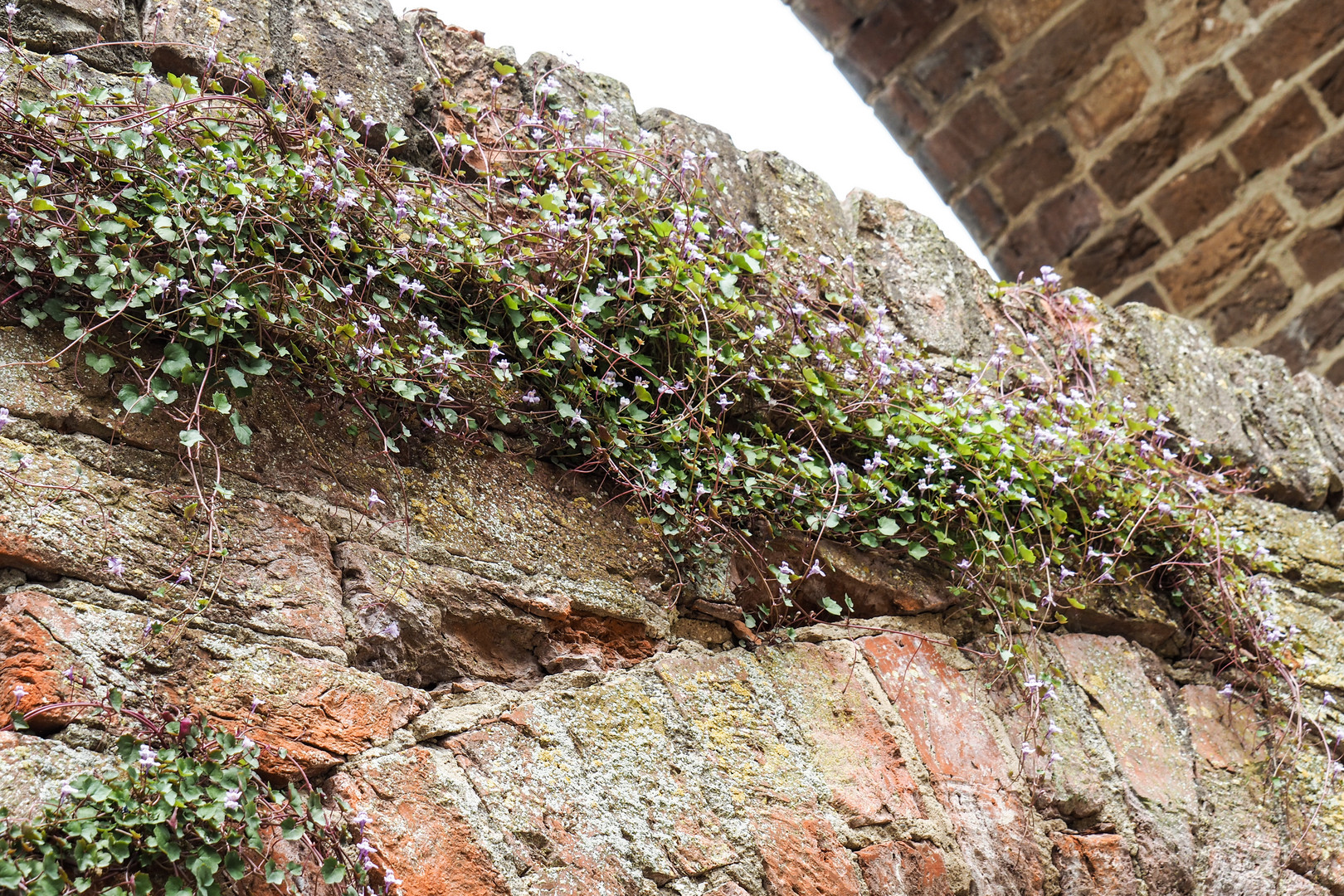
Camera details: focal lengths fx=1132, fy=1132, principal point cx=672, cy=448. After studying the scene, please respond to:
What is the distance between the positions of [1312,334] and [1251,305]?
271mm

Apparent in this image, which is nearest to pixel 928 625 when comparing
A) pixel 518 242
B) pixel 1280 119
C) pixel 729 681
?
pixel 729 681

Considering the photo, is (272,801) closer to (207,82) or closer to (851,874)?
(851,874)

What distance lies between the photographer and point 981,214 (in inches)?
211

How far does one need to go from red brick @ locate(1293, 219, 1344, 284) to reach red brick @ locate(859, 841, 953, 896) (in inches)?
149

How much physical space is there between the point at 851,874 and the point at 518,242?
1.36 meters

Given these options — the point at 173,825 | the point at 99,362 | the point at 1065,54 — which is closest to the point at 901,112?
the point at 1065,54

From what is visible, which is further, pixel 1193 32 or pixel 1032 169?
pixel 1032 169

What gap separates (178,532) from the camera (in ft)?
5.72

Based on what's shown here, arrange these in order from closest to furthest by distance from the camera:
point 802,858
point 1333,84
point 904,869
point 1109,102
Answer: point 802,858 → point 904,869 → point 1333,84 → point 1109,102

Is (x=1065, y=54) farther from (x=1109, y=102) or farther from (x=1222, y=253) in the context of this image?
(x=1222, y=253)

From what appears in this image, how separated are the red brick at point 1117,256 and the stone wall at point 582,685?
8.15 feet

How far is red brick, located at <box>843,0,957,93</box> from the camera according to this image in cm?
522

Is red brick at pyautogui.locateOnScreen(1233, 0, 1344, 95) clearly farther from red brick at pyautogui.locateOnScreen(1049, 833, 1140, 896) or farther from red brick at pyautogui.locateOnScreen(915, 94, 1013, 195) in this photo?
red brick at pyautogui.locateOnScreen(1049, 833, 1140, 896)

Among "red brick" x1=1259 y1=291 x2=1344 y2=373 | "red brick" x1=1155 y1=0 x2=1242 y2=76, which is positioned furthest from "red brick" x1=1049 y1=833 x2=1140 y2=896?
"red brick" x1=1155 y1=0 x2=1242 y2=76
